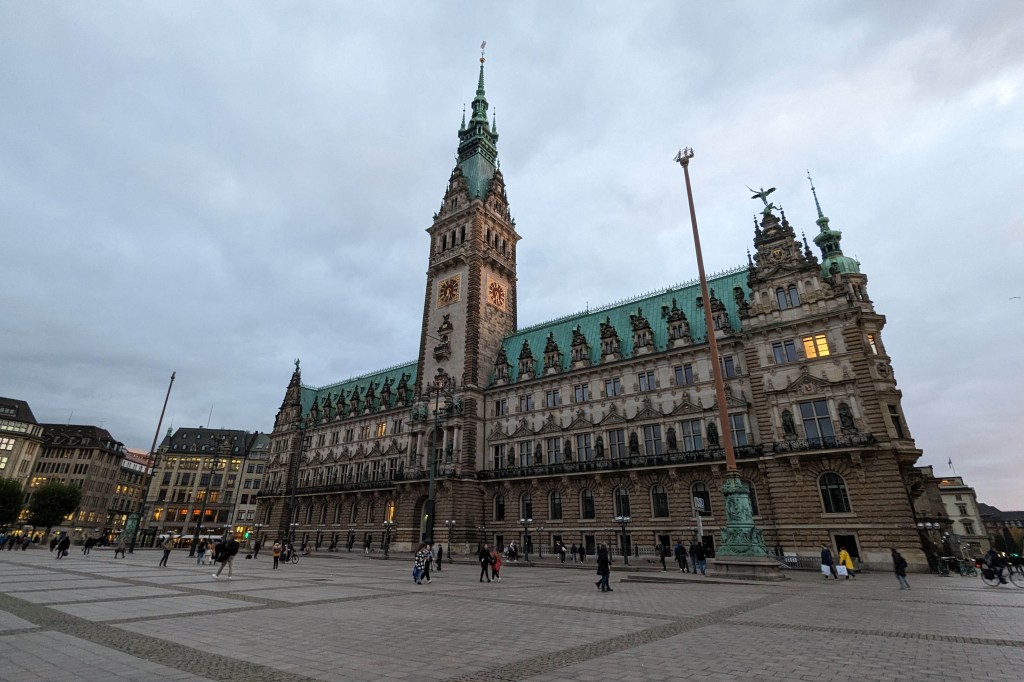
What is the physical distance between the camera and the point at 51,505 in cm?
7812

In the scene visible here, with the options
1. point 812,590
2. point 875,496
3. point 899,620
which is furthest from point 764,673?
point 875,496

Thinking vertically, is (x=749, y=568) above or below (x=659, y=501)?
below

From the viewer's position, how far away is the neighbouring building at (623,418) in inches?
1431

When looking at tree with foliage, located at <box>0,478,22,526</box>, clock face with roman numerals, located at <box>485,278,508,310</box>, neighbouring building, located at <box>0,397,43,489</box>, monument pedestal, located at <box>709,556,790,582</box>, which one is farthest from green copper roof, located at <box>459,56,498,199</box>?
neighbouring building, located at <box>0,397,43,489</box>

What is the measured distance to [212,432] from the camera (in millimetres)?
125438

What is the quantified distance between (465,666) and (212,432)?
138935 millimetres

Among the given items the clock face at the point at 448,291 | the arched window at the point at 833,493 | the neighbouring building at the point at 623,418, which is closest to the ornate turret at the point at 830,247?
the neighbouring building at the point at 623,418

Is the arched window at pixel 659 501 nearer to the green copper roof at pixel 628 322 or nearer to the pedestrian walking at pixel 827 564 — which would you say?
the green copper roof at pixel 628 322

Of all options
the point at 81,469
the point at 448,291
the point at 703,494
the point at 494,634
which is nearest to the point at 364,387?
the point at 448,291

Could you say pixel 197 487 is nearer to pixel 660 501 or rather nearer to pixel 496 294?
pixel 496 294

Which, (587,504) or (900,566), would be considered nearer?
(900,566)

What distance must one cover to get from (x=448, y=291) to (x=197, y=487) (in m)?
88.4

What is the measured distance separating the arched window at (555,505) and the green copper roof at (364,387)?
29.2 m

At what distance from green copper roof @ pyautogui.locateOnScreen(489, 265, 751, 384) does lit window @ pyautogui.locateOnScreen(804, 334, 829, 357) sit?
6647 mm
